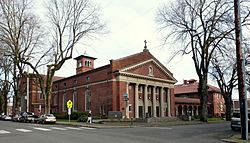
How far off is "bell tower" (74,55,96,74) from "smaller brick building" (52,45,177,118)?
6.34m

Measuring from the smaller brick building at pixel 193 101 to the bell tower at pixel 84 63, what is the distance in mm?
23436

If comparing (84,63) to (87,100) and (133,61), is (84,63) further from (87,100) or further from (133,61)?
(133,61)

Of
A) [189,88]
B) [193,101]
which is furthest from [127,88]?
[189,88]

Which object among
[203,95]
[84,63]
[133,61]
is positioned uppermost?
[84,63]

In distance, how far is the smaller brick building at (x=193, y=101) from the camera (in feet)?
238

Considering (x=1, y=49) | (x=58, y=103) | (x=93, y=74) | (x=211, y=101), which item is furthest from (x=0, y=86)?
(x=211, y=101)

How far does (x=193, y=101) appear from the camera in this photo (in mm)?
76125

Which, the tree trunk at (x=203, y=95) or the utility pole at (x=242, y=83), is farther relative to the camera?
the tree trunk at (x=203, y=95)

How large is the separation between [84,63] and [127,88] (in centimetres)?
2250

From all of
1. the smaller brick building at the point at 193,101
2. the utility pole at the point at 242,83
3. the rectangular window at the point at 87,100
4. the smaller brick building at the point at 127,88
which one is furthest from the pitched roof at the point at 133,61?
the utility pole at the point at 242,83

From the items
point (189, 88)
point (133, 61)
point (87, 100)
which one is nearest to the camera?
point (133, 61)

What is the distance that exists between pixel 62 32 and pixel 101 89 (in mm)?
13999

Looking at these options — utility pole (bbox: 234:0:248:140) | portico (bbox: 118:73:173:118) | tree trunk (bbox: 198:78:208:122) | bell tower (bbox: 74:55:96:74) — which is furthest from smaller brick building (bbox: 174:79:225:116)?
utility pole (bbox: 234:0:248:140)

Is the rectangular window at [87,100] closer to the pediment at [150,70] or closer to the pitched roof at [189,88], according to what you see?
the pediment at [150,70]
